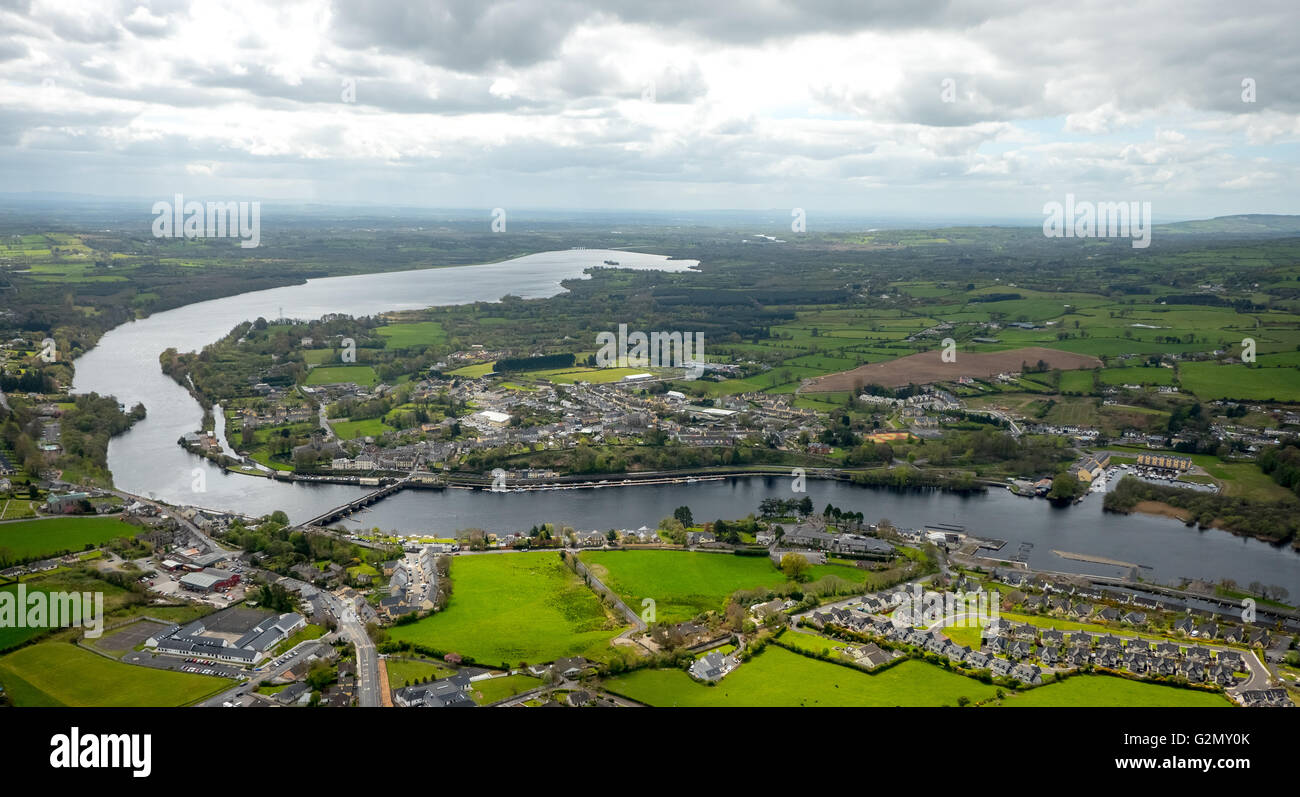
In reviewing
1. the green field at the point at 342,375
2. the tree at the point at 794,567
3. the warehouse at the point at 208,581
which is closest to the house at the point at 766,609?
the tree at the point at 794,567

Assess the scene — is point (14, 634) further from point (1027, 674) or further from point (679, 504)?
point (1027, 674)

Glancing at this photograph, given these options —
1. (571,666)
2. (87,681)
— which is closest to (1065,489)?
(571,666)

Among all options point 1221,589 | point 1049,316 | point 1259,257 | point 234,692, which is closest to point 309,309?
point 1049,316

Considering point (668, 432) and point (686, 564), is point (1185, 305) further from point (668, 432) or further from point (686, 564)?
point (686, 564)

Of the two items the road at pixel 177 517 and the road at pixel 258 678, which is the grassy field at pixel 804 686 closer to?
the road at pixel 258 678

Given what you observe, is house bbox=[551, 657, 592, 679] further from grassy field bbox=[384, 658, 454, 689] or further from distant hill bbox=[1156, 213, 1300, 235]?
distant hill bbox=[1156, 213, 1300, 235]

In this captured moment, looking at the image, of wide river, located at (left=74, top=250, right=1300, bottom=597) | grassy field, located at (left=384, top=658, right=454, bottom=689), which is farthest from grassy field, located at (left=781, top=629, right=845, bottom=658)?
wide river, located at (left=74, top=250, right=1300, bottom=597)
